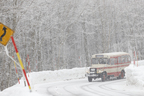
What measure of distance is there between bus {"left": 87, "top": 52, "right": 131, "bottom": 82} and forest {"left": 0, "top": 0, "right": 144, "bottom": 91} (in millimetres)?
3477

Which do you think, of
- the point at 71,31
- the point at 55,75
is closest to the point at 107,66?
the point at 55,75

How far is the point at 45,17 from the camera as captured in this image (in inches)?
1357

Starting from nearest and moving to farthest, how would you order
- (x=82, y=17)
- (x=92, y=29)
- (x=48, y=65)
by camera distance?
(x=82, y=17) < (x=48, y=65) < (x=92, y=29)

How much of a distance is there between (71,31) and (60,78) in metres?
27.6

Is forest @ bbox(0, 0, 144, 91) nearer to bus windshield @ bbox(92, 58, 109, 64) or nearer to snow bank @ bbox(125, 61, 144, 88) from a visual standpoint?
bus windshield @ bbox(92, 58, 109, 64)

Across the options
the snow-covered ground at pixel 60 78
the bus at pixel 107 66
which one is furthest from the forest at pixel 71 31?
the bus at pixel 107 66

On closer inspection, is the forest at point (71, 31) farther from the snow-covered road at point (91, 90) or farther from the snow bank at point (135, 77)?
the snow bank at point (135, 77)

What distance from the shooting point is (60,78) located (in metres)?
25.9

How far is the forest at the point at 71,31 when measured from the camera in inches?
1310

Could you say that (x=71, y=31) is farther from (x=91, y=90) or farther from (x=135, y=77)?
(x=135, y=77)

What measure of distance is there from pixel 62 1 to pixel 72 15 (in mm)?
2537

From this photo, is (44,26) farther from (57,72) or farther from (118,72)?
(118,72)

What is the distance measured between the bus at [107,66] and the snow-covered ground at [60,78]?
3.60m

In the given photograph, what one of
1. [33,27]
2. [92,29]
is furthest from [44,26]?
[92,29]
